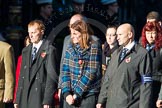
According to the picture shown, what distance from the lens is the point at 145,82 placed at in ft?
32.7

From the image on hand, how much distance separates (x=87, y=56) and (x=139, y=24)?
840 centimetres

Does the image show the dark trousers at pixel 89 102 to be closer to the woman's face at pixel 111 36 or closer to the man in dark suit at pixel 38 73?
the man in dark suit at pixel 38 73

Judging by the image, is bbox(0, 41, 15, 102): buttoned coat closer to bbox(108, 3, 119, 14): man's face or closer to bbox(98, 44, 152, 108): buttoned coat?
bbox(98, 44, 152, 108): buttoned coat

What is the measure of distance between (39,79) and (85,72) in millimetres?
902

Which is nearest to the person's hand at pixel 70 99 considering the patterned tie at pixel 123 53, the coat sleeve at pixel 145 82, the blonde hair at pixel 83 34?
the blonde hair at pixel 83 34

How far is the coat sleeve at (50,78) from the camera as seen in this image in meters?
10.9

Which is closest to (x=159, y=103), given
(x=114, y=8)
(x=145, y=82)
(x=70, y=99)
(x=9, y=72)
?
(x=145, y=82)

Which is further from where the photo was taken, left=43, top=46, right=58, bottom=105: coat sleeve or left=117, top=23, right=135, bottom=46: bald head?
left=43, top=46, right=58, bottom=105: coat sleeve

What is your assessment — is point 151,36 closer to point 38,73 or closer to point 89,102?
point 89,102

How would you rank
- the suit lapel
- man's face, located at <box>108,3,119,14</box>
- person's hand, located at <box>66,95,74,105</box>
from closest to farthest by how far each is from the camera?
person's hand, located at <box>66,95,74,105</box> < the suit lapel < man's face, located at <box>108,3,119,14</box>

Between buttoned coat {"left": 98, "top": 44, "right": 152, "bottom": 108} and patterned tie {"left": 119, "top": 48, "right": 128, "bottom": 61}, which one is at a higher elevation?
patterned tie {"left": 119, "top": 48, "right": 128, "bottom": 61}

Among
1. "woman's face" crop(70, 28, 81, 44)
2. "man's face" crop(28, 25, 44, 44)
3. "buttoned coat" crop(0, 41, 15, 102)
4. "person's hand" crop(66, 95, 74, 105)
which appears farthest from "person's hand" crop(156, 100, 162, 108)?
"buttoned coat" crop(0, 41, 15, 102)

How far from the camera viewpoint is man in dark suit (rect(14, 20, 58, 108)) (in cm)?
1091

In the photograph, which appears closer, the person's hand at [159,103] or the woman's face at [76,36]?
the person's hand at [159,103]
